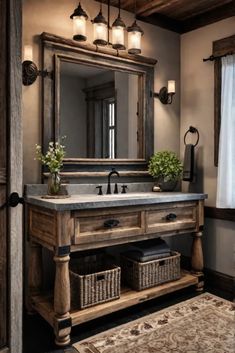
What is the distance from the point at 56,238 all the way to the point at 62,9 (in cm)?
176

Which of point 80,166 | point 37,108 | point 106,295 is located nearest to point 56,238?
point 106,295

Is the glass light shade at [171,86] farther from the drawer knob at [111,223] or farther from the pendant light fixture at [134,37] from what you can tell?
the drawer knob at [111,223]

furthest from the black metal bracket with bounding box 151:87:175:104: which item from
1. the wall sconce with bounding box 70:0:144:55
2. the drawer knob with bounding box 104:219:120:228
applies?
the drawer knob with bounding box 104:219:120:228

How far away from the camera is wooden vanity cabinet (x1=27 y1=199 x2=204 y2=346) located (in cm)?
196

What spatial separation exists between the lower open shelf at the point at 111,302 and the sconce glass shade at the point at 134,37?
1.95m

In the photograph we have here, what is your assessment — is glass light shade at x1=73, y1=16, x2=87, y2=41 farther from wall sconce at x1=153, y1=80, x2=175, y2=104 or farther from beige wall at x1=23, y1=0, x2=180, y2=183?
wall sconce at x1=153, y1=80, x2=175, y2=104

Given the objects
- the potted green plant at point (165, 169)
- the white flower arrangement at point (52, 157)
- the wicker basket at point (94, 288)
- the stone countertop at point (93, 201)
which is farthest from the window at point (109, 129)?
the wicker basket at point (94, 288)

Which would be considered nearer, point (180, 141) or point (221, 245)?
point (221, 245)

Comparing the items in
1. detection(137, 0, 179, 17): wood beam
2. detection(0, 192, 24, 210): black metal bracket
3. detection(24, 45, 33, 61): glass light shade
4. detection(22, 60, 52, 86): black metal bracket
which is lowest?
detection(0, 192, 24, 210): black metal bracket

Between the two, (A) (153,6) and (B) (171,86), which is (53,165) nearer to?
(B) (171,86)

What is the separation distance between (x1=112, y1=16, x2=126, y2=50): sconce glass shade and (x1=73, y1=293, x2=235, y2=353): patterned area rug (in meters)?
2.11

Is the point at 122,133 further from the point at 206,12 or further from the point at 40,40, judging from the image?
the point at 206,12

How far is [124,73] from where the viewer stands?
9.43 feet

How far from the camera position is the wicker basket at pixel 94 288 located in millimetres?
2133
